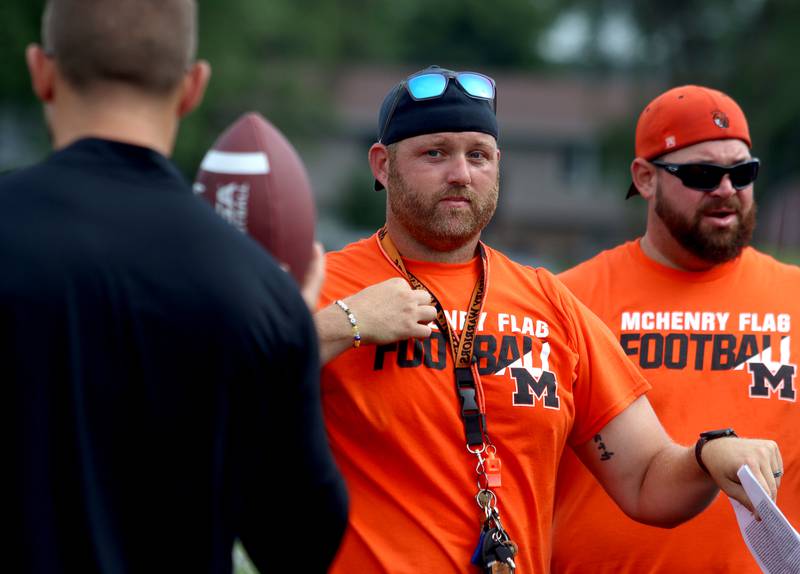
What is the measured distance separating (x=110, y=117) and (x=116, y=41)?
0.17m

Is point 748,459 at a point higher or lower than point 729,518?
higher

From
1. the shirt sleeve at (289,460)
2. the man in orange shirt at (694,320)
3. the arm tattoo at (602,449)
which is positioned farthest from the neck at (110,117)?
the man in orange shirt at (694,320)

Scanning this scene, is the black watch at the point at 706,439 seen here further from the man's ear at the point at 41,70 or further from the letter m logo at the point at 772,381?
the man's ear at the point at 41,70

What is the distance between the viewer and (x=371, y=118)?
4919 cm

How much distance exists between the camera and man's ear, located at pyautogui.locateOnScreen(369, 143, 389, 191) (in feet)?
14.6

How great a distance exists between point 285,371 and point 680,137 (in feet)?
10.1

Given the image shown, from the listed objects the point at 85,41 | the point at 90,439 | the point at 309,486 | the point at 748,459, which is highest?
the point at 85,41

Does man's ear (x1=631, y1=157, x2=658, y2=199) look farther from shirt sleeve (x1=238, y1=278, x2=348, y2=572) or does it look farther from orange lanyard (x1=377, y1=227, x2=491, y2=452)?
shirt sleeve (x1=238, y1=278, x2=348, y2=572)

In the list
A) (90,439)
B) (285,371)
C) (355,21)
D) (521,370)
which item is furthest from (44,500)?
(355,21)

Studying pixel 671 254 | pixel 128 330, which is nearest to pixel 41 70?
pixel 128 330

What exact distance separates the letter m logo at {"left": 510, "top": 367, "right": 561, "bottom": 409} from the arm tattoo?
24cm

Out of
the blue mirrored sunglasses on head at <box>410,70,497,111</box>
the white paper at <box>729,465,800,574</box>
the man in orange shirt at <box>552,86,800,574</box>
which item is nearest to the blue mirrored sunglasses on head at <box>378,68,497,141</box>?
the blue mirrored sunglasses on head at <box>410,70,497,111</box>

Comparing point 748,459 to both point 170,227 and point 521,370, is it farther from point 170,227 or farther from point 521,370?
point 170,227

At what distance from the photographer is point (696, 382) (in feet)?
15.6
